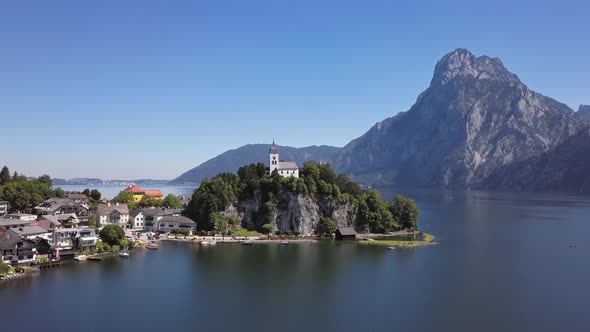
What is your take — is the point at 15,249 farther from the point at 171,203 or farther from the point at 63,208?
the point at 171,203

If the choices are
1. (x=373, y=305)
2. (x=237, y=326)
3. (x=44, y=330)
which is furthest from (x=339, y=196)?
(x=44, y=330)

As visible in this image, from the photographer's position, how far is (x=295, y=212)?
297ft

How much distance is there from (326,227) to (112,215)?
39869 millimetres

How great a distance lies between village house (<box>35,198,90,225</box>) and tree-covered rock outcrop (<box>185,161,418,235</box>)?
18.5 m

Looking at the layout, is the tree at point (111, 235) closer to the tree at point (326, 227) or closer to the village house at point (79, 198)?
the village house at point (79, 198)

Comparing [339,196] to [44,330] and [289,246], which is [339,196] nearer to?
[289,246]

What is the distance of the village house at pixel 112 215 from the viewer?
287 feet

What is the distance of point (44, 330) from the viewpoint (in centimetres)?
3594

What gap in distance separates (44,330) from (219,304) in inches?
558

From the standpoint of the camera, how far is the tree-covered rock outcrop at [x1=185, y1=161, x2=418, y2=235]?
295 feet

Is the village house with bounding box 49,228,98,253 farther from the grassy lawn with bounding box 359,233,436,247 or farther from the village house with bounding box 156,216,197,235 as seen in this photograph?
the grassy lawn with bounding box 359,233,436,247

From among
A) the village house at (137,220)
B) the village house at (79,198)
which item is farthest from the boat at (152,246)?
the village house at (79,198)

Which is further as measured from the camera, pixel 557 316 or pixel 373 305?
pixel 373 305

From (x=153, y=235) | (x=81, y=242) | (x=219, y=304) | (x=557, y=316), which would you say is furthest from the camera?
(x=153, y=235)
